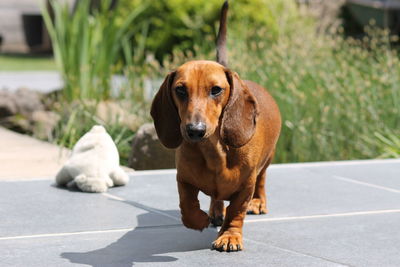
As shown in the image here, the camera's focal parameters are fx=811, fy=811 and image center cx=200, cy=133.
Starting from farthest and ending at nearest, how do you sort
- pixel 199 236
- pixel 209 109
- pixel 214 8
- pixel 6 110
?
pixel 214 8 < pixel 6 110 < pixel 199 236 < pixel 209 109

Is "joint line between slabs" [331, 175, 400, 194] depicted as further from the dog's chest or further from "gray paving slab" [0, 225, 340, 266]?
the dog's chest

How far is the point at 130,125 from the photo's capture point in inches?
332

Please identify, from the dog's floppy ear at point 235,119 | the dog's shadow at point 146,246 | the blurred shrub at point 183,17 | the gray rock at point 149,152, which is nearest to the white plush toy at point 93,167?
the dog's shadow at point 146,246

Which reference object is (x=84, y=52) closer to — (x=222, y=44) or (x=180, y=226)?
(x=222, y=44)

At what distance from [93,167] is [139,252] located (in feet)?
5.88

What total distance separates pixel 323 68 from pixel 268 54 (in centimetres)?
66

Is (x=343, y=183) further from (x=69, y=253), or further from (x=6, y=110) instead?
(x=6, y=110)

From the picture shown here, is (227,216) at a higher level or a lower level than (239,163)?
lower

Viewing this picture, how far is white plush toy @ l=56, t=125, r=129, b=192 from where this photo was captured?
5980mm

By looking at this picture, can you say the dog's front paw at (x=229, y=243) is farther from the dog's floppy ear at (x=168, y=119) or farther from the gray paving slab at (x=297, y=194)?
the gray paving slab at (x=297, y=194)

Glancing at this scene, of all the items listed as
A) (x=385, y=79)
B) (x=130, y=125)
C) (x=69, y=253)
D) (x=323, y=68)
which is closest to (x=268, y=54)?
(x=323, y=68)

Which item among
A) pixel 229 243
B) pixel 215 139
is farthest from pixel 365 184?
pixel 215 139

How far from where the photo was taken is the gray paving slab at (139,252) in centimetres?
416

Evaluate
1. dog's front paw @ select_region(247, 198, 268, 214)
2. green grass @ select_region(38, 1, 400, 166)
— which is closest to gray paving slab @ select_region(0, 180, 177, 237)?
dog's front paw @ select_region(247, 198, 268, 214)
